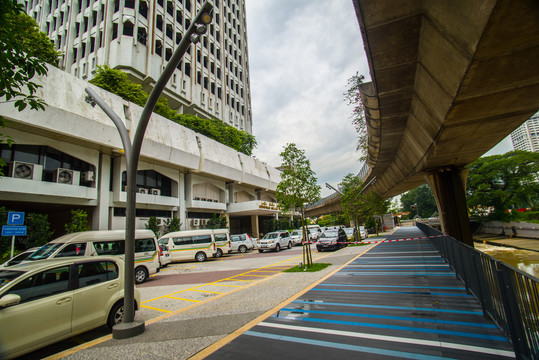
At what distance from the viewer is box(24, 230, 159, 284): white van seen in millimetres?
10297

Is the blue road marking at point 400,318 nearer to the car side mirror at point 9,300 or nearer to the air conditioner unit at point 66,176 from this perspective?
the car side mirror at point 9,300

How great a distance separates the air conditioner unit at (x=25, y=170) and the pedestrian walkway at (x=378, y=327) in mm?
19960

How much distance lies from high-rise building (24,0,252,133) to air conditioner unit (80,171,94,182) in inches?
759

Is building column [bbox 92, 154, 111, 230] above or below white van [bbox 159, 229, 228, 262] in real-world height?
above

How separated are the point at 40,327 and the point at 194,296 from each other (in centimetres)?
449

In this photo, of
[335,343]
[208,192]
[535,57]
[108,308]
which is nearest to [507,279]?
[335,343]

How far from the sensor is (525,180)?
37.3 metres

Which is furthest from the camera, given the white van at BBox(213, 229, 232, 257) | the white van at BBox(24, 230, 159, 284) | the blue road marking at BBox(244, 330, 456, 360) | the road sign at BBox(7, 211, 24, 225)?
the white van at BBox(213, 229, 232, 257)

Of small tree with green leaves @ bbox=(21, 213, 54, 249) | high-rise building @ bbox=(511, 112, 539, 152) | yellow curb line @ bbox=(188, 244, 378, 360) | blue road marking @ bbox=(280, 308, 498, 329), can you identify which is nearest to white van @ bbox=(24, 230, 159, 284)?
small tree with green leaves @ bbox=(21, 213, 54, 249)

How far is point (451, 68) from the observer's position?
534 cm

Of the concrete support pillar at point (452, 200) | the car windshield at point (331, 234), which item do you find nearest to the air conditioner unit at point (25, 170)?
the car windshield at point (331, 234)

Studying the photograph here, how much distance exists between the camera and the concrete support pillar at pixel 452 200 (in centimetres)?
1304

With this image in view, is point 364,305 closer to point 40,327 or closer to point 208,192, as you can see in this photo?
point 40,327

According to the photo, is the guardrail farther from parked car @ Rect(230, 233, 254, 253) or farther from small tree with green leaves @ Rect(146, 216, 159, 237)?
small tree with green leaves @ Rect(146, 216, 159, 237)
